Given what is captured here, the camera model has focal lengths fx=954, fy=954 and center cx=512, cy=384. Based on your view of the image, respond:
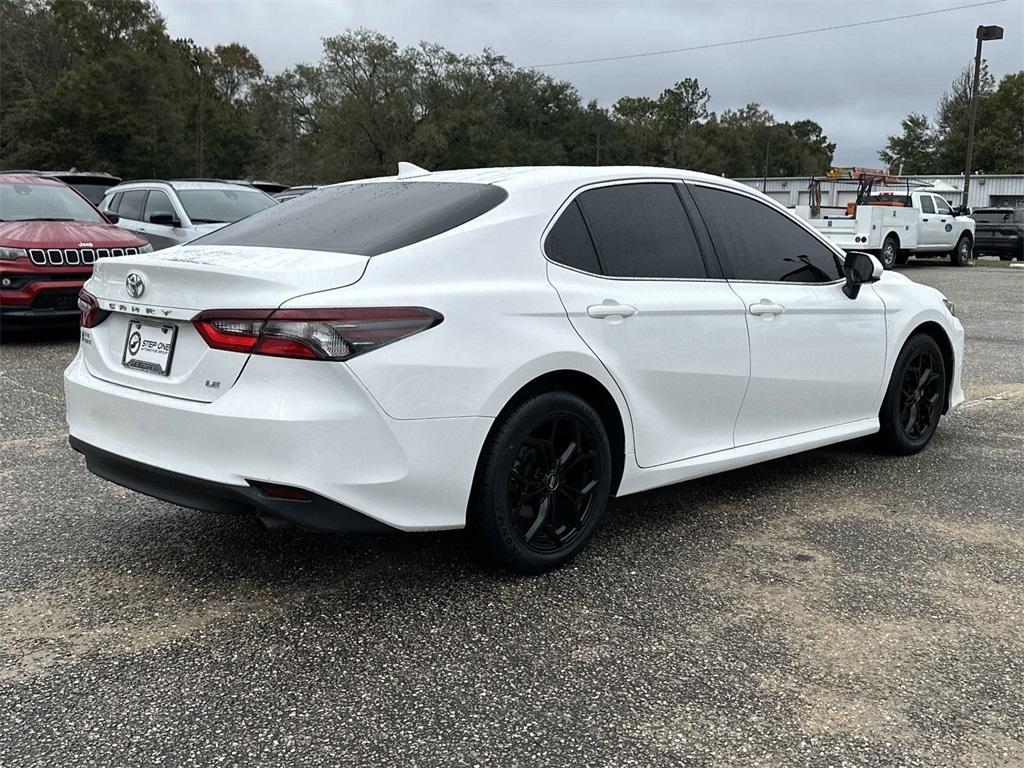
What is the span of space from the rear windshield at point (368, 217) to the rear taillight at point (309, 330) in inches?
12.8

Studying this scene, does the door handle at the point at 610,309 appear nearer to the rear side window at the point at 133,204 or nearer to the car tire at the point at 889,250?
the rear side window at the point at 133,204

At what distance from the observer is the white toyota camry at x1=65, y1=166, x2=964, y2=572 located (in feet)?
9.82

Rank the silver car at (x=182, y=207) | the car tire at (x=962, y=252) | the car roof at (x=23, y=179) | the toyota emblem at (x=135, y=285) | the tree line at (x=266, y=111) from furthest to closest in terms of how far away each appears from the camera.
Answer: the tree line at (x=266, y=111)
the car tire at (x=962, y=252)
the silver car at (x=182, y=207)
the car roof at (x=23, y=179)
the toyota emblem at (x=135, y=285)

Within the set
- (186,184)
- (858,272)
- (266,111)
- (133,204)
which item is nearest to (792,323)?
(858,272)

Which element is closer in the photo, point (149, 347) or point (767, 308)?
point (149, 347)

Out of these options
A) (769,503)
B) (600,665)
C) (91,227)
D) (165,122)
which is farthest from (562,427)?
(165,122)

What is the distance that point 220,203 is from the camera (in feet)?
38.2

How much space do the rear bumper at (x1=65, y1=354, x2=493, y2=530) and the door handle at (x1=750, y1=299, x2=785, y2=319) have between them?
1.66m

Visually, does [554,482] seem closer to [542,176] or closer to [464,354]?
[464,354]

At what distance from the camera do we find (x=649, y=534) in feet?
13.5

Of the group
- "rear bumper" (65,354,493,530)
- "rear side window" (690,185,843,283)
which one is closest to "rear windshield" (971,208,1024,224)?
"rear side window" (690,185,843,283)

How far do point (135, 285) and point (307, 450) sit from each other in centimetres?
99

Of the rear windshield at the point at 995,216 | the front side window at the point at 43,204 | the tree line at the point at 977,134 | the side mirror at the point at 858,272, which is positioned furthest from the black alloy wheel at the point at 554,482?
the tree line at the point at 977,134

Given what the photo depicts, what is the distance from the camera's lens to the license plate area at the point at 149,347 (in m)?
3.23
